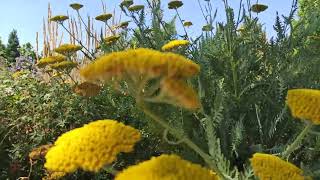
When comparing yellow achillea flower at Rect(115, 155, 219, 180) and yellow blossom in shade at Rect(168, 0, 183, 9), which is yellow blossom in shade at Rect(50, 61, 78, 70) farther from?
yellow achillea flower at Rect(115, 155, 219, 180)

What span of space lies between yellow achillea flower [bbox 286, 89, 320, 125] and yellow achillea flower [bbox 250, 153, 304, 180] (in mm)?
157

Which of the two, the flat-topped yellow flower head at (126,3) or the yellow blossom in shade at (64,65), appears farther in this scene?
the flat-topped yellow flower head at (126,3)

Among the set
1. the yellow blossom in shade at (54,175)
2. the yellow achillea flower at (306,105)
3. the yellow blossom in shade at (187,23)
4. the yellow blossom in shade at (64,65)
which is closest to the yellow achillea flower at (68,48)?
the yellow blossom in shade at (64,65)

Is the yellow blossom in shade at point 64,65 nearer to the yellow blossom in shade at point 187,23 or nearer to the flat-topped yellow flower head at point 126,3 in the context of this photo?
the flat-topped yellow flower head at point 126,3

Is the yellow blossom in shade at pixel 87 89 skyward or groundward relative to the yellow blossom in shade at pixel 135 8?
groundward

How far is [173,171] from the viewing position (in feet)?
3.30

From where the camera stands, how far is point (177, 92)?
1.19 metres

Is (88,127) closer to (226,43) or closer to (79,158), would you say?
(79,158)

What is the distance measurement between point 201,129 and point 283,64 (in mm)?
846

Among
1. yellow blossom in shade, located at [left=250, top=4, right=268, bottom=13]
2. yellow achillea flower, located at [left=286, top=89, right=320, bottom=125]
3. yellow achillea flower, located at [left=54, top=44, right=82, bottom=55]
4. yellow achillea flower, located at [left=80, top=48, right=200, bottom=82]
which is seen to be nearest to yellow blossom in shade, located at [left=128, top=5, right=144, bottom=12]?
yellow achillea flower, located at [left=54, top=44, right=82, bottom=55]

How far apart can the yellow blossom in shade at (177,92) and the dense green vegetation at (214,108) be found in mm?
1567

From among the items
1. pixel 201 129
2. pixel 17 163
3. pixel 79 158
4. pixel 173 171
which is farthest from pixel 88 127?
pixel 17 163

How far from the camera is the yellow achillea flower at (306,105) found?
152 centimetres

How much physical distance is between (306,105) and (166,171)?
655 mm
